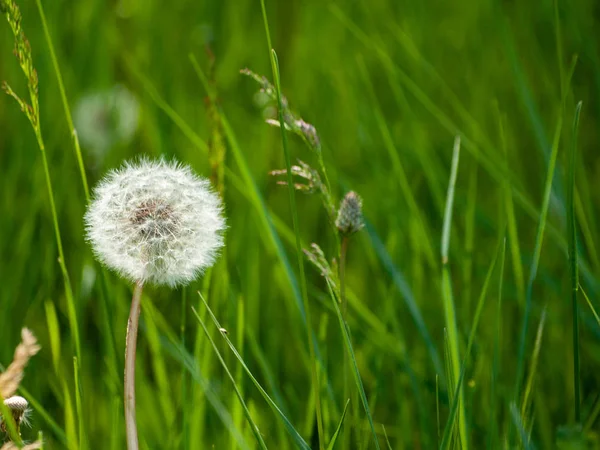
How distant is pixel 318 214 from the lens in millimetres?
2484

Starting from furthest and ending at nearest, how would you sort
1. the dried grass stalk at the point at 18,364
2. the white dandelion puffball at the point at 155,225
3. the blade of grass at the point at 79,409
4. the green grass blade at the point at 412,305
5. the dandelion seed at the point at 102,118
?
the dandelion seed at the point at 102,118
the green grass blade at the point at 412,305
the white dandelion puffball at the point at 155,225
the blade of grass at the point at 79,409
the dried grass stalk at the point at 18,364

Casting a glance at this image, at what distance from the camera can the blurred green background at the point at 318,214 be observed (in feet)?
4.92

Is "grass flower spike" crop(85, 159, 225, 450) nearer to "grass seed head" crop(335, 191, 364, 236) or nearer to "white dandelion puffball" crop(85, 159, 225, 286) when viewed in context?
"white dandelion puffball" crop(85, 159, 225, 286)

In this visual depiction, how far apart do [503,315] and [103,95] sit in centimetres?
177

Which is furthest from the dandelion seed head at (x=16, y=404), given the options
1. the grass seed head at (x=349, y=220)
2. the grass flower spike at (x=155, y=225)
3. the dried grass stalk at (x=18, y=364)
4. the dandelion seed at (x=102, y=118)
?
the dandelion seed at (x=102, y=118)

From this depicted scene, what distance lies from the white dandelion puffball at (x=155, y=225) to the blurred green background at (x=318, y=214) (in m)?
0.11

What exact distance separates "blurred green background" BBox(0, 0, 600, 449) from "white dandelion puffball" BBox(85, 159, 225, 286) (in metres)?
0.11

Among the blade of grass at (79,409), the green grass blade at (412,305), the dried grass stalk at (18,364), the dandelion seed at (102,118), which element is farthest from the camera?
the dandelion seed at (102,118)

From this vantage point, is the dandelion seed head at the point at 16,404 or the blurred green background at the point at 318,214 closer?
the dandelion seed head at the point at 16,404

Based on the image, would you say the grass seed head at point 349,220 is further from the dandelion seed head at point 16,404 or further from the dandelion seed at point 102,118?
the dandelion seed at point 102,118

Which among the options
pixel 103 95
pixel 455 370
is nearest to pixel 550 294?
pixel 455 370

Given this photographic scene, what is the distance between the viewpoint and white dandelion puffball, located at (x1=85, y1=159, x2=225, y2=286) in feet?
3.73

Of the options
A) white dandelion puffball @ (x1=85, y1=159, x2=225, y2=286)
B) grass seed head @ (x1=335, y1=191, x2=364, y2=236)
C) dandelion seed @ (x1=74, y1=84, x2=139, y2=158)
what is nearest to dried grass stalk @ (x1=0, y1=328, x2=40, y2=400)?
white dandelion puffball @ (x1=85, y1=159, x2=225, y2=286)

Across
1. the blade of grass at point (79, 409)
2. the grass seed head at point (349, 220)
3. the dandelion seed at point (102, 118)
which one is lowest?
the blade of grass at point (79, 409)
